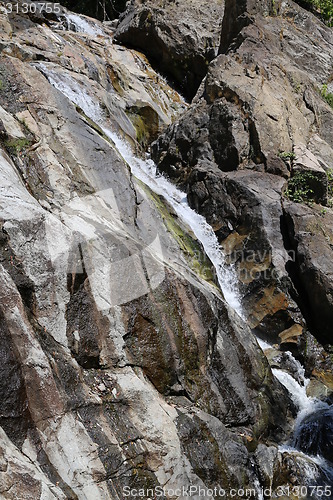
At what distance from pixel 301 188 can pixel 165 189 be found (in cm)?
350

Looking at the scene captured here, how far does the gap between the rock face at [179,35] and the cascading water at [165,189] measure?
6.16m

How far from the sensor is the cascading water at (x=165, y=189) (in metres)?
10.6

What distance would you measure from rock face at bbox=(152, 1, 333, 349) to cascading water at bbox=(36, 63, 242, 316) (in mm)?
225

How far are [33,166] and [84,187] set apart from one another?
Answer: 0.91 meters

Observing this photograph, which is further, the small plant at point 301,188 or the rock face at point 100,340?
the small plant at point 301,188

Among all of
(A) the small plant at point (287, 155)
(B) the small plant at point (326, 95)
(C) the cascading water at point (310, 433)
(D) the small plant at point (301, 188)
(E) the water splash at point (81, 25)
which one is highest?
(B) the small plant at point (326, 95)

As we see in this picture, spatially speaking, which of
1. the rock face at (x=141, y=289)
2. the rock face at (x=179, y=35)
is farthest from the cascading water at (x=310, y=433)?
the rock face at (x=179, y=35)

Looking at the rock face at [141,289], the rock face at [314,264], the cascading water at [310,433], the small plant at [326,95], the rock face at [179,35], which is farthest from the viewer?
the rock face at [179,35]

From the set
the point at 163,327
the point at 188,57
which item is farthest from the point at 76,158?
the point at 188,57

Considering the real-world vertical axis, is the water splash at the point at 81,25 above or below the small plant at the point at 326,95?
below

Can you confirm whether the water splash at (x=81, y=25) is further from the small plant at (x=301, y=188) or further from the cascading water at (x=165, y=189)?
the small plant at (x=301, y=188)

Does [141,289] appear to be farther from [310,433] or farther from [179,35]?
[179,35]

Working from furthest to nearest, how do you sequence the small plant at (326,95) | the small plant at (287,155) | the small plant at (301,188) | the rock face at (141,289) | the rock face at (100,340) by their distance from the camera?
the small plant at (326,95) < the small plant at (287,155) < the small plant at (301,188) < the rock face at (141,289) < the rock face at (100,340)

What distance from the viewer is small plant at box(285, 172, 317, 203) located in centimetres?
1121
